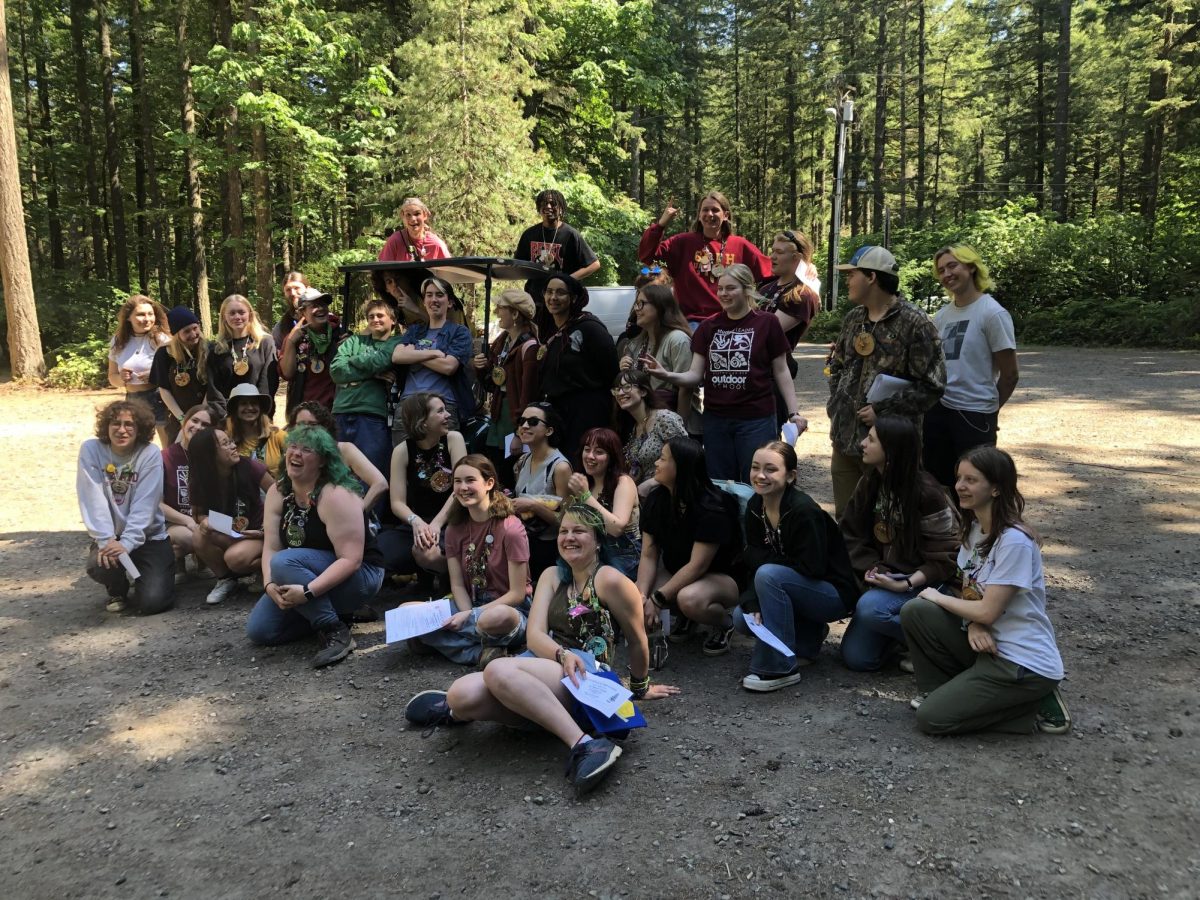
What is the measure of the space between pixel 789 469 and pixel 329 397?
351 centimetres

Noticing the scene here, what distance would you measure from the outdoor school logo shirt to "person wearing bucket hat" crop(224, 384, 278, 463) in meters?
3.04

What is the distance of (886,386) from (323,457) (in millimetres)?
3063

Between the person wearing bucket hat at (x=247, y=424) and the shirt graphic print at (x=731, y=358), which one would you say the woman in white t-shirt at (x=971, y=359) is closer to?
the shirt graphic print at (x=731, y=358)

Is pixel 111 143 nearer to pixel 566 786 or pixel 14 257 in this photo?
pixel 14 257

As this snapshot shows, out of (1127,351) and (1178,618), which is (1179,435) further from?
(1127,351)

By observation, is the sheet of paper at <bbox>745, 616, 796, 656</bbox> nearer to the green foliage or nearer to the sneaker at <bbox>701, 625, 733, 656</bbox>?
the sneaker at <bbox>701, 625, 733, 656</bbox>

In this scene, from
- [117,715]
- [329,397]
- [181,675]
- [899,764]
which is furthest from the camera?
[329,397]

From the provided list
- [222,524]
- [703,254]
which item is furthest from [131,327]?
[703,254]

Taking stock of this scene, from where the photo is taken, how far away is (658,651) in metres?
Result: 4.18

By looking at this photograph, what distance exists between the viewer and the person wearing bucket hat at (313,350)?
19.3 ft

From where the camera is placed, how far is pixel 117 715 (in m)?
3.81

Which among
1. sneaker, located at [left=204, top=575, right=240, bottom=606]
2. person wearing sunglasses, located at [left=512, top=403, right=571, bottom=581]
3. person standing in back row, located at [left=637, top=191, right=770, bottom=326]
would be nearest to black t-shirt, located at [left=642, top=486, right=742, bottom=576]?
person wearing sunglasses, located at [left=512, top=403, right=571, bottom=581]

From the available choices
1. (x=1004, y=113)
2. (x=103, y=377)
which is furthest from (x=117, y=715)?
(x=1004, y=113)

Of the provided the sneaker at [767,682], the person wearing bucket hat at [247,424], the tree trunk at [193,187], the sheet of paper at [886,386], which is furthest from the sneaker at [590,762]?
the tree trunk at [193,187]
